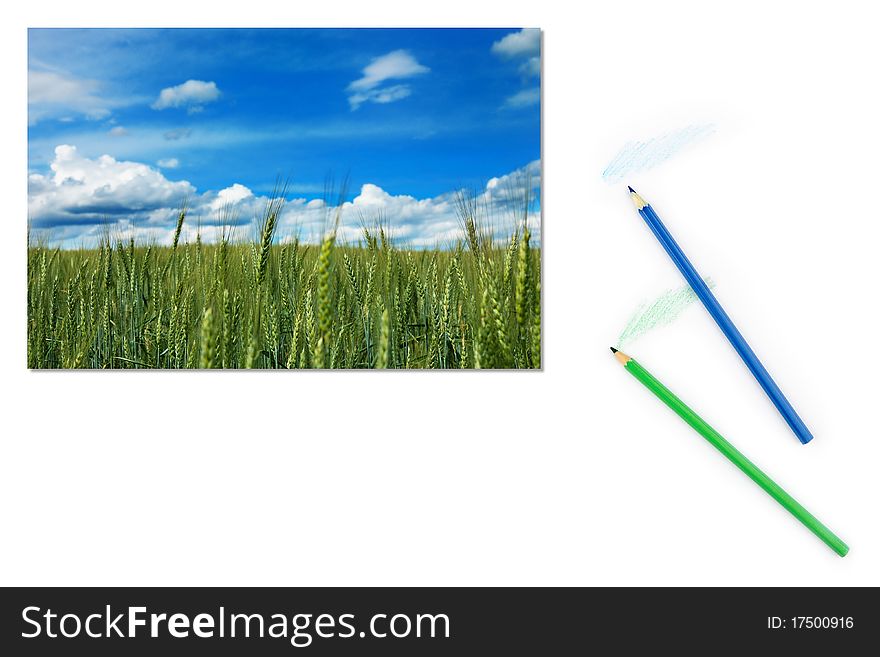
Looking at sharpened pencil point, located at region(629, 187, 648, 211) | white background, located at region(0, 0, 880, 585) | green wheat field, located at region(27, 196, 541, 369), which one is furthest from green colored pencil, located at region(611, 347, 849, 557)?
sharpened pencil point, located at region(629, 187, 648, 211)

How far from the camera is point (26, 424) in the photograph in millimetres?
2088

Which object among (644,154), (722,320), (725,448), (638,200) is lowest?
(725,448)

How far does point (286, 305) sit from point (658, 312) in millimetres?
883

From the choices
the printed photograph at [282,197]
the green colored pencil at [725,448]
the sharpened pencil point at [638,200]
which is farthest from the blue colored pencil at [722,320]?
the printed photograph at [282,197]

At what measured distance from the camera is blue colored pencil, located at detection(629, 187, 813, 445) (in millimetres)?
2037

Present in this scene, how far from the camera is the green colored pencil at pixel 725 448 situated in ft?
6.66

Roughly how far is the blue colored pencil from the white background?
4 centimetres

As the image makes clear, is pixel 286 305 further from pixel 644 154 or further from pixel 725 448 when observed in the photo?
pixel 725 448

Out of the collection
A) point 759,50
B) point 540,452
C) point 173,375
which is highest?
point 759,50

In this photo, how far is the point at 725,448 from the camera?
2.03 meters

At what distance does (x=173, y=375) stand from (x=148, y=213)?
1.26ft

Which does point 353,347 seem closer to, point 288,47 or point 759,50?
point 288,47

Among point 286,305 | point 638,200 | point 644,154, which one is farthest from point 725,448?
point 286,305
